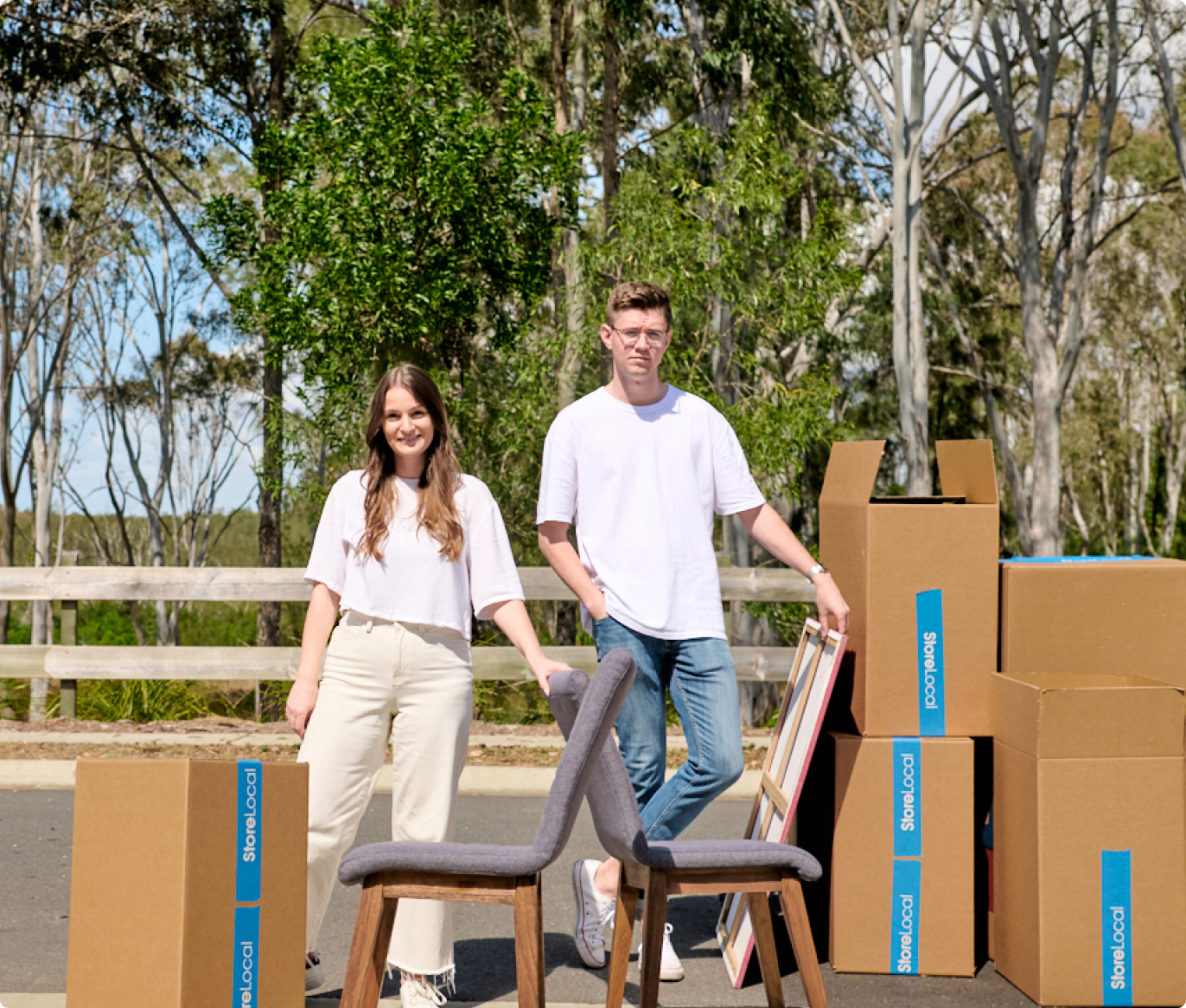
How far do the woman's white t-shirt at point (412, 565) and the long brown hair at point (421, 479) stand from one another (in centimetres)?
2

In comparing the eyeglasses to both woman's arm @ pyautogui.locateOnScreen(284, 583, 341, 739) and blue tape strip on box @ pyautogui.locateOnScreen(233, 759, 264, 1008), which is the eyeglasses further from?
blue tape strip on box @ pyautogui.locateOnScreen(233, 759, 264, 1008)

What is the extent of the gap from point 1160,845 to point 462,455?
30.9ft

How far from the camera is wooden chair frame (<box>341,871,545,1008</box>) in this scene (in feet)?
8.55

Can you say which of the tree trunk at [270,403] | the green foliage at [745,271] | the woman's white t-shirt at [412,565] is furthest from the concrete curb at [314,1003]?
the tree trunk at [270,403]

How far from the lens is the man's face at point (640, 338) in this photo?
11.5 ft

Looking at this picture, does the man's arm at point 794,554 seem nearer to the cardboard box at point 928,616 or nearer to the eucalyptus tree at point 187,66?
the cardboard box at point 928,616

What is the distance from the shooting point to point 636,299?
138 inches

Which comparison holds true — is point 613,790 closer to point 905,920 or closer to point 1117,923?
point 905,920

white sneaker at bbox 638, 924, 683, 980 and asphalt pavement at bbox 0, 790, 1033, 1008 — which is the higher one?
white sneaker at bbox 638, 924, 683, 980

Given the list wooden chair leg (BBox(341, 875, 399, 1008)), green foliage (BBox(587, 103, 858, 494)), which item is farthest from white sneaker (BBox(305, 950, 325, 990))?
green foliage (BBox(587, 103, 858, 494))

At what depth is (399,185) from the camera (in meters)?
11.0

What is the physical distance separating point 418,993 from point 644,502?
148 centimetres

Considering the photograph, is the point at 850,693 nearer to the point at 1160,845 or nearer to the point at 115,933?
the point at 1160,845

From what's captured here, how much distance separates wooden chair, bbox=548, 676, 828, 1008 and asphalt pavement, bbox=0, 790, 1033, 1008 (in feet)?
1.96
